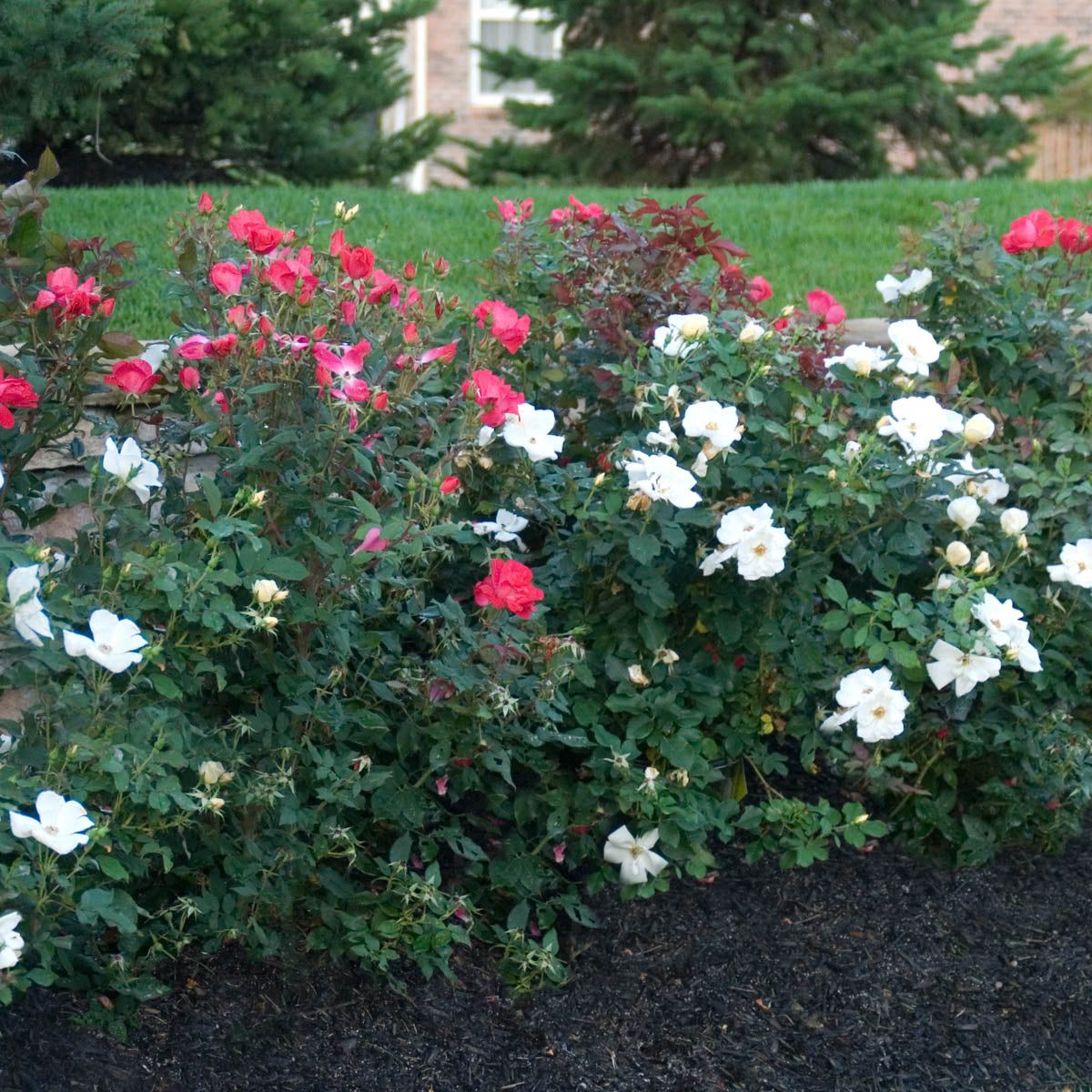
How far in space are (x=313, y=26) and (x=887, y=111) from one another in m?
3.80

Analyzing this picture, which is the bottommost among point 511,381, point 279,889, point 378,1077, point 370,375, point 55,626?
point 378,1077

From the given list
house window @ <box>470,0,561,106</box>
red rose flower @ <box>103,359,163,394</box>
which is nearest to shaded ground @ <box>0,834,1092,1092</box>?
red rose flower @ <box>103,359,163,394</box>

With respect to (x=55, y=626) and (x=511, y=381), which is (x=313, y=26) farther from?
(x=55, y=626)

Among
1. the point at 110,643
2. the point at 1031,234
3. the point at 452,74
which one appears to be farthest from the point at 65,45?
the point at 452,74

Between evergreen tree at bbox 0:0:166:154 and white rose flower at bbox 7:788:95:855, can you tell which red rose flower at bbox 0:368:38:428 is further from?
evergreen tree at bbox 0:0:166:154

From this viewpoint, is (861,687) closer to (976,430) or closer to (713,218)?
(976,430)

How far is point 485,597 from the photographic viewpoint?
210 cm

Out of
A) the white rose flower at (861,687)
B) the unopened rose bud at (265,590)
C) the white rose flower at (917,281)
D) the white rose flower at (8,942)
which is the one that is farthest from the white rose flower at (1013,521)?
the white rose flower at (8,942)

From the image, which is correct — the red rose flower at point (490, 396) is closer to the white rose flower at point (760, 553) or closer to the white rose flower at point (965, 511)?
the white rose flower at point (760, 553)

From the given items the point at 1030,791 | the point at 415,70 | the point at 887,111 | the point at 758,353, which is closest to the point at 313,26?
the point at 887,111

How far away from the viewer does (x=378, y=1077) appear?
2.20 meters

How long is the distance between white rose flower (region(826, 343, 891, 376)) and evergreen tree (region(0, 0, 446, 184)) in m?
3.51

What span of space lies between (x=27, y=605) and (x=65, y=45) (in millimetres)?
2323

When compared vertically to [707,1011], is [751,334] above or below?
above
